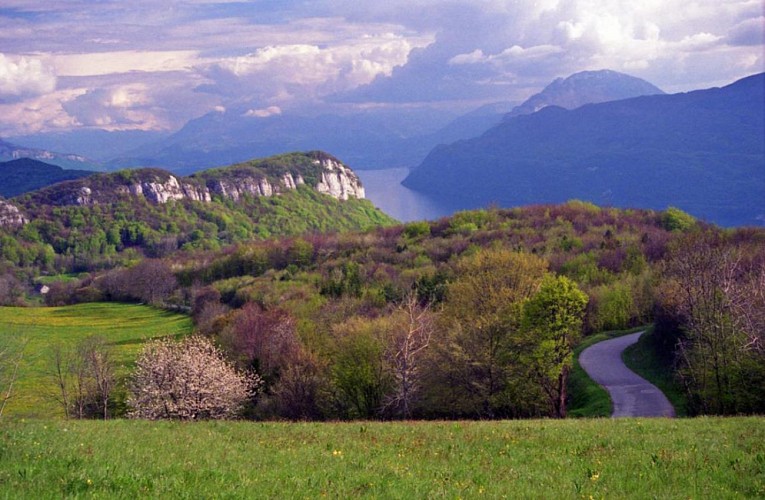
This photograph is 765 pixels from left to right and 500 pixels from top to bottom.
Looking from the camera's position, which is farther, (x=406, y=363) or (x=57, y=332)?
(x=57, y=332)

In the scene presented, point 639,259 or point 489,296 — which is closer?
point 489,296

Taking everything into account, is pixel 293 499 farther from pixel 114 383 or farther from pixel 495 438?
pixel 114 383

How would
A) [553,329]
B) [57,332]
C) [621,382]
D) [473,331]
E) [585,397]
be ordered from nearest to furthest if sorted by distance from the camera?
[553,329]
[585,397]
[621,382]
[473,331]
[57,332]

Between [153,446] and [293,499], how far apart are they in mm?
6742


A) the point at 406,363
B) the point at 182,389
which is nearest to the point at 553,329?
the point at 406,363

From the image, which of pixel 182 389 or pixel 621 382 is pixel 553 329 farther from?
pixel 182 389

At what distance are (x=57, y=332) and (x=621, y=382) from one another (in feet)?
232

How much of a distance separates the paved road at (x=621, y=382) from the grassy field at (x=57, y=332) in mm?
37471

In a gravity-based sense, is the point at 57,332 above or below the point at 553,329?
below

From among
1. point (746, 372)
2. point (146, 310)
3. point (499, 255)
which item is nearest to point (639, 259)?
point (499, 255)

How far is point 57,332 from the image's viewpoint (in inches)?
3147

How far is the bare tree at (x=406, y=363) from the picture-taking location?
3469 cm

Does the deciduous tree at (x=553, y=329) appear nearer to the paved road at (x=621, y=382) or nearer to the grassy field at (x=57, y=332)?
the paved road at (x=621, y=382)

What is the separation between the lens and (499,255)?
4600cm
